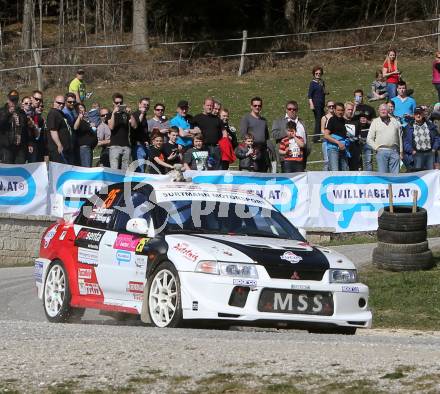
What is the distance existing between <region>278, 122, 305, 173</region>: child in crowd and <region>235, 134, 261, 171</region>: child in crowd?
46cm

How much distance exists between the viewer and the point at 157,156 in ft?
66.8

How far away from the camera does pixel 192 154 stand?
20.2 m

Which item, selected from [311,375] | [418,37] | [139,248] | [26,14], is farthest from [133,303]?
[26,14]

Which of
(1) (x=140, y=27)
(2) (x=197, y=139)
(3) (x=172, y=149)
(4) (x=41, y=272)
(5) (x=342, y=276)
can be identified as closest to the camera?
(5) (x=342, y=276)

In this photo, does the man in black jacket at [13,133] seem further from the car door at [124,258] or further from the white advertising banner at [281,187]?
the car door at [124,258]

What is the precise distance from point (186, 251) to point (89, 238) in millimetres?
1775

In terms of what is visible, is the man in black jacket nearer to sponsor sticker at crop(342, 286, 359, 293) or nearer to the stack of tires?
the stack of tires

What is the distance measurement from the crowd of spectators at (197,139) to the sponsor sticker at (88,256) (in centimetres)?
786

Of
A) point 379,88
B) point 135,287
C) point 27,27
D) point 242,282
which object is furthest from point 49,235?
point 27,27

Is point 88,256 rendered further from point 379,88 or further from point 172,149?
point 379,88

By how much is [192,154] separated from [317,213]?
93.5 inches

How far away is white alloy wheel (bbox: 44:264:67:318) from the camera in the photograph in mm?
12547

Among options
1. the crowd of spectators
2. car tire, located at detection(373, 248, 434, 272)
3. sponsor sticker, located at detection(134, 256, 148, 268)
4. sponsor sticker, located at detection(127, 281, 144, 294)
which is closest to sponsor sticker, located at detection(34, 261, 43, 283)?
sponsor sticker, located at detection(127, 281, 144, 294)

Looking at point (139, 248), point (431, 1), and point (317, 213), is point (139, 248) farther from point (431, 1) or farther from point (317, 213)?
point (431, 1)
